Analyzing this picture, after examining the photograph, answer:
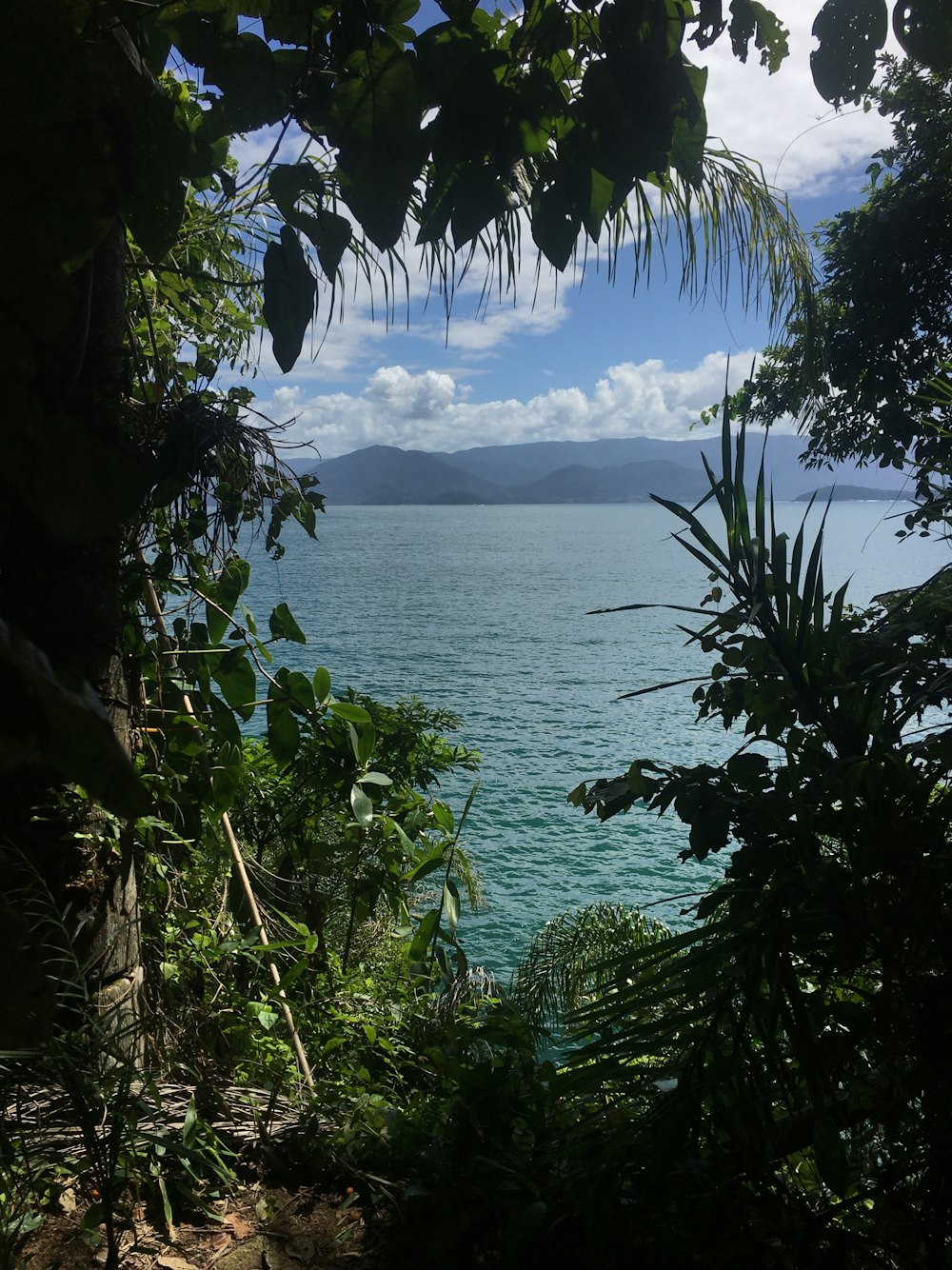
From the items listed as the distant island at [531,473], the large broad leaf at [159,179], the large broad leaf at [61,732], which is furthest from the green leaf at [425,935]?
the distant island at [531,473]

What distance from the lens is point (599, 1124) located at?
1299mm

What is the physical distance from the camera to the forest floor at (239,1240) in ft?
3.91

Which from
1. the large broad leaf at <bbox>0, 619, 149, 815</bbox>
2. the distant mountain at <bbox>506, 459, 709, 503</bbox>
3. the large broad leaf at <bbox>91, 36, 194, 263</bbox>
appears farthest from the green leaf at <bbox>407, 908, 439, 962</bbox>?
the distant mountain at <bbox>506, 459, 709, 503</bbox>

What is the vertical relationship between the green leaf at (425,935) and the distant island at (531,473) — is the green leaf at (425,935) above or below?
below

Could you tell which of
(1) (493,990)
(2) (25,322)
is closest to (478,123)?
(2) (25,322)

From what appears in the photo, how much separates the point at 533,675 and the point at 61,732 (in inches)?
779

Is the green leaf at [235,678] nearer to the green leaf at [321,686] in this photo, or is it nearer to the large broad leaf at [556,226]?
the green leaf at [321,686]

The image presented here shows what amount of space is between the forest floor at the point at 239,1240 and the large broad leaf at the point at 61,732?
4.03 ft

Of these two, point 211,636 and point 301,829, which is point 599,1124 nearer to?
point 211,636

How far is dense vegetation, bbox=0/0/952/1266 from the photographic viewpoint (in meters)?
0.33

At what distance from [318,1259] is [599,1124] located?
449 millimetres

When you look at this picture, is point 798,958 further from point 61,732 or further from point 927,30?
point 61,732

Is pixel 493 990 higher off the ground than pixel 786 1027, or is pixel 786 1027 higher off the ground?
pixel 786 1027

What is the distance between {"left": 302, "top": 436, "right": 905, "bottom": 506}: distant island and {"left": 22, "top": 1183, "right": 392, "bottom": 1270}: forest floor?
253 feet
